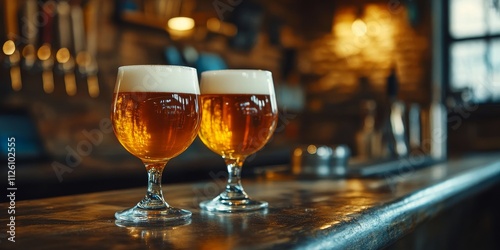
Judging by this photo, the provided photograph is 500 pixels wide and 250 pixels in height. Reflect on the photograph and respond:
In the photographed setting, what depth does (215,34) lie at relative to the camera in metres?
5.53

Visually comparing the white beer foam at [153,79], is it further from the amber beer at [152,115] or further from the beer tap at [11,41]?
the beer tap at [11,41]

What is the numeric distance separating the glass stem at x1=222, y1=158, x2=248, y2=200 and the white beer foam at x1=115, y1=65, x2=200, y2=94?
22 cm

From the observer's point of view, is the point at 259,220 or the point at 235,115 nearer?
the point at 259,220

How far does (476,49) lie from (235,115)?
5295 mm

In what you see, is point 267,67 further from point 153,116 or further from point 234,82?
point 153,116

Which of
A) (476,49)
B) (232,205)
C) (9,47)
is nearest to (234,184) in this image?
(232,205)

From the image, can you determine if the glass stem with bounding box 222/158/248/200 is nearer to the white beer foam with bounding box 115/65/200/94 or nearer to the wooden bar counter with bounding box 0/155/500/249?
the wooden bar counter with bounding box 0/155/500/249

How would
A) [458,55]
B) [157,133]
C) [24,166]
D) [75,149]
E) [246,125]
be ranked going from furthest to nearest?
[458,55] < [75,149] < [24,166] < [246,125] < [157,133]

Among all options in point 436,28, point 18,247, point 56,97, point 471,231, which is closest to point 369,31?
point 436,28

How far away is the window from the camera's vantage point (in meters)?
5.71

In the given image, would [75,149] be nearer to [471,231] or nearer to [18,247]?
[471,231]

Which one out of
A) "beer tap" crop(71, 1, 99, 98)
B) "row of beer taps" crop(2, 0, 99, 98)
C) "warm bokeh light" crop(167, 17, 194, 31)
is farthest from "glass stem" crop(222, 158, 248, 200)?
"warm bokeh light" crop(167, 17, 194, 31)

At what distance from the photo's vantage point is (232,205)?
3.38 ft

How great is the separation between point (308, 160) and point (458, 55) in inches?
184
